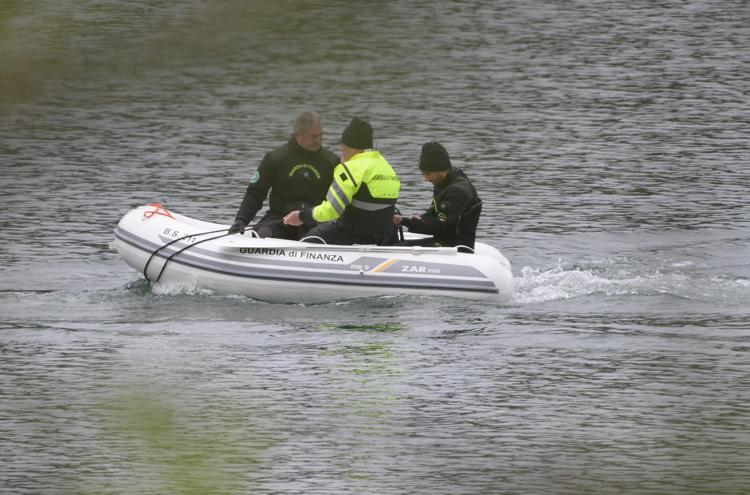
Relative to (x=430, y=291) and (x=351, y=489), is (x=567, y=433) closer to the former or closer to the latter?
(x=351, y=489)

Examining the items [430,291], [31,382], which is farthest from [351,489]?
[430,291]

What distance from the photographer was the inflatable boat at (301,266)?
11.9 metres

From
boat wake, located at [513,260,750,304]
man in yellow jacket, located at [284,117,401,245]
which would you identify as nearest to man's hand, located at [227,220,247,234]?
man in yellow jacket, located at [284,117,401,245]

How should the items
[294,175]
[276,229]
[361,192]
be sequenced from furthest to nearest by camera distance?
[276,229] < [294,175] < [361,192]

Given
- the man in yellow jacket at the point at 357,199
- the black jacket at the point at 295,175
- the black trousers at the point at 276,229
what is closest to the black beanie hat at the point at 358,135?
the man in yellow jacket at the point at 357,199

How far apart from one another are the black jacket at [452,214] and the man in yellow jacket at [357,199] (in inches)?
11.6

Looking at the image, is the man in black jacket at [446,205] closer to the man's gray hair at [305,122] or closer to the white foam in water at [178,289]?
the man's gray hair at [305,122]

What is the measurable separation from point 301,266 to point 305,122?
126cm

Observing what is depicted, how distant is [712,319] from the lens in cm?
1161

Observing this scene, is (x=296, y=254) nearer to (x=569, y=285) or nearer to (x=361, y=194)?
(x=361, y=194)

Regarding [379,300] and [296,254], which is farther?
[296,254]

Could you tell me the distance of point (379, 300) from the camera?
12094 mm

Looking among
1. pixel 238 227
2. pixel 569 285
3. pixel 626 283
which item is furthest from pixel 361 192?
pixel 626 283

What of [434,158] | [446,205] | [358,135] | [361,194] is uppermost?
[358,135]
